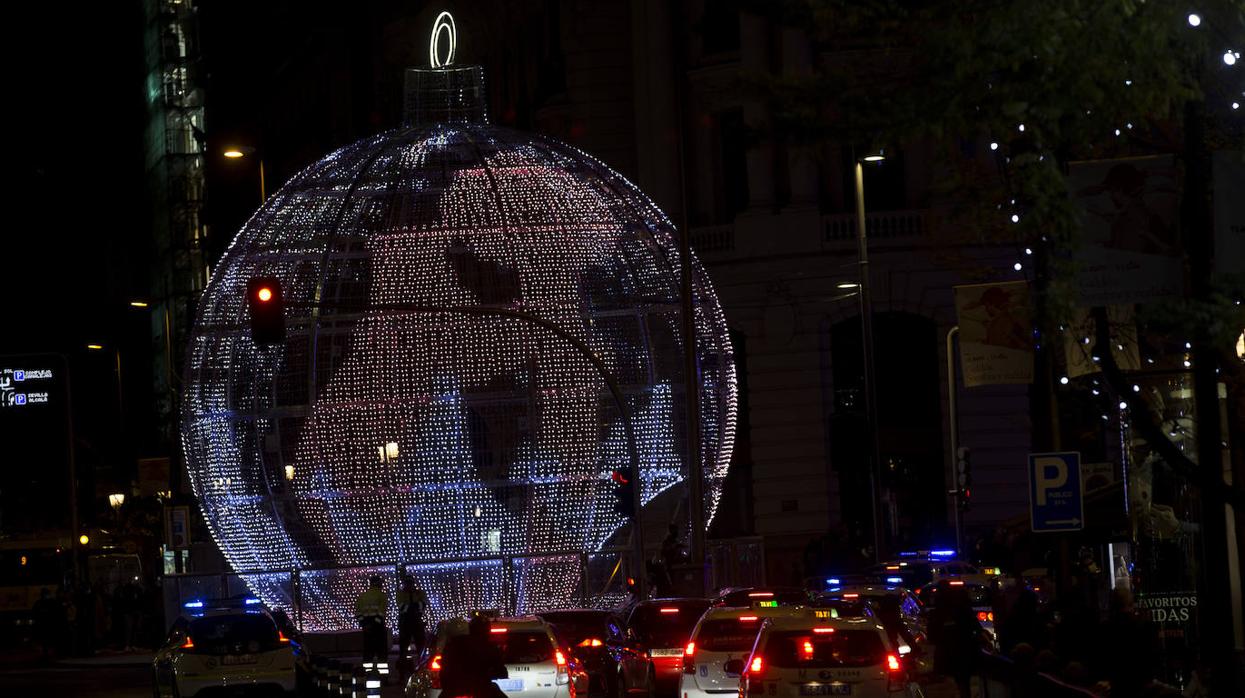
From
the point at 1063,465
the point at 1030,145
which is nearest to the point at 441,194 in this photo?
the point at 1063,465

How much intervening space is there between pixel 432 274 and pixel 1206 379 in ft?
63.1

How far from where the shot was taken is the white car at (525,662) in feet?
68.7

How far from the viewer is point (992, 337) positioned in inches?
1092

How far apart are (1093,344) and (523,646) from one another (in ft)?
24.1

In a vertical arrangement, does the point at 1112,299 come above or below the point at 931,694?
above

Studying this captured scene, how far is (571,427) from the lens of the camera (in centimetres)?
3241

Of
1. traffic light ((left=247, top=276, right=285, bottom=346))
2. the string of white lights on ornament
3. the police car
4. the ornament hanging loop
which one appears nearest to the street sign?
the police car

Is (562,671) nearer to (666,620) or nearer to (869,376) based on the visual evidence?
(666,620)

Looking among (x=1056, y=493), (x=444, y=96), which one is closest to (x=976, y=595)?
(x=1056, y=493)

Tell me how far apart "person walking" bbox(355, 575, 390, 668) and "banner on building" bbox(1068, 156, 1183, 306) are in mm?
19051

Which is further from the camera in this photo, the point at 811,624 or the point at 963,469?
the point at 963,469

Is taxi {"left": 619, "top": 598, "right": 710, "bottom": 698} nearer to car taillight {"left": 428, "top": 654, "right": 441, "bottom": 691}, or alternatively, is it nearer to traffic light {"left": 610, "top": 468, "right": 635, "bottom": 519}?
car taillight {"left": 428, "top": 654, "right": 441, "bottom": 691}

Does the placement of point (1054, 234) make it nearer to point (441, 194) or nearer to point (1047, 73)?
point (1047, 73)

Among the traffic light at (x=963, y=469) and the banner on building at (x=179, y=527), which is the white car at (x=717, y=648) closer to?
the traffic light at (x=963, y=469)
